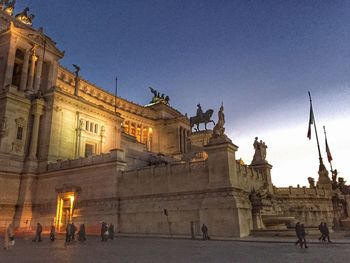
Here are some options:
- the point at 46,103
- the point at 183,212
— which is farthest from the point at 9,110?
the point at 183,212

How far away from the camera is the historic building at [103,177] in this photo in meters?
25.5

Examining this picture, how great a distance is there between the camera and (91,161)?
1308 inches

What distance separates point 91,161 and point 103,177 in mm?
2803

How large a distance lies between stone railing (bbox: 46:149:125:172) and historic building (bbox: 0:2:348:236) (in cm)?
13

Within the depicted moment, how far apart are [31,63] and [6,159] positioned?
799 inches

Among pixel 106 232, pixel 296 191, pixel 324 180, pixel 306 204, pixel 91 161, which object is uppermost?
pixel 91 161

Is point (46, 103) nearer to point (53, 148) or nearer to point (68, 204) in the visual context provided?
point (53, 148)

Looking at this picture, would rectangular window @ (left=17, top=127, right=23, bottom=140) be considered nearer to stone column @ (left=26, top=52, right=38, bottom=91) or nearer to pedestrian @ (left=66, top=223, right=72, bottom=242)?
stone column @ (left=26, top=52, right=38, bottom=91)

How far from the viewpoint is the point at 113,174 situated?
31016mm

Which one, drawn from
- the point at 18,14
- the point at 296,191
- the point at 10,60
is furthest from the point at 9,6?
the point at 296,191

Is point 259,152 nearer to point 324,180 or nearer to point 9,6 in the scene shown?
point 324,180

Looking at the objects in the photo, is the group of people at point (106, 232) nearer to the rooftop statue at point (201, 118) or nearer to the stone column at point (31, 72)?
the stone column at point (31, 72)

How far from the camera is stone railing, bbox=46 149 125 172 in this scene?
3145 centimetres

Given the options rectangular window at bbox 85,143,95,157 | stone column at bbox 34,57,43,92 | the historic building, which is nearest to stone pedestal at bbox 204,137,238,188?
the historic building
